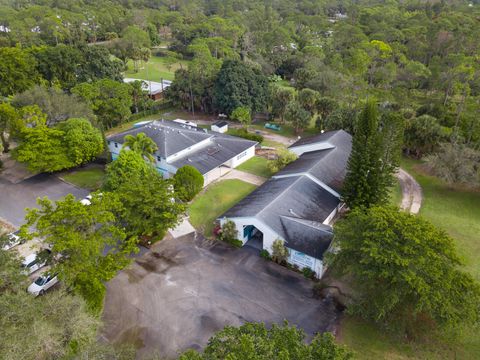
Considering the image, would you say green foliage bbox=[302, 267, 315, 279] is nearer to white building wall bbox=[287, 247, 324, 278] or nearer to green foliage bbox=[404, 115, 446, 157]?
white building wall bbox=[287, 247, 324, 278]

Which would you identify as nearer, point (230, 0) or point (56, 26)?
point (56, 26)

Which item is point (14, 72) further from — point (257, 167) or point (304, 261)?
point (304, 261)

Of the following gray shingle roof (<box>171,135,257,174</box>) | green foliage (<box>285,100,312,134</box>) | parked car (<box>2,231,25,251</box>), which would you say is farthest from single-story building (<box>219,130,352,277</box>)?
parked car (<box>2,231,25,251</box>)

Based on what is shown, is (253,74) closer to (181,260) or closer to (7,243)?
(181,260)

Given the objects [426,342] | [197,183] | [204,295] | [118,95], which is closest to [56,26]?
[118,95]

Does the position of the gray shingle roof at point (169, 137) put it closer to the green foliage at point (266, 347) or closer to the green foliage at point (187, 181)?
the green foliage at point (187, 181)

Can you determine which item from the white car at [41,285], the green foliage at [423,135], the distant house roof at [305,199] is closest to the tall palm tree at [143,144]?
the distant house roof at [305,199]
